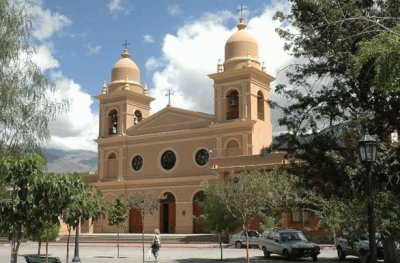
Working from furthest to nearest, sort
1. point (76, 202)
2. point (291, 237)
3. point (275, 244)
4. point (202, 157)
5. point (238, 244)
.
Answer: point (202, 157)
point (238, 244)
point (291, 237)
point (275, 244)
point (76, 202)

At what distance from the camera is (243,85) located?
4391 centimetres

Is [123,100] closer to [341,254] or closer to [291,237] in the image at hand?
[291,237]

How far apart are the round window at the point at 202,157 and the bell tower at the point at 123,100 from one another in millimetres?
9101

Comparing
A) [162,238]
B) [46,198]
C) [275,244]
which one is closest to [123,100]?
[162,238]

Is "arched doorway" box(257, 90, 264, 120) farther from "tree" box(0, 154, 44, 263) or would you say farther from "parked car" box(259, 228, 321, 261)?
"tree" box(0, 154, 44, 263)

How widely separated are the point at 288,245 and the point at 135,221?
25.1 m

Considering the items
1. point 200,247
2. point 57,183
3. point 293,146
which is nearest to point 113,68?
point 200,247

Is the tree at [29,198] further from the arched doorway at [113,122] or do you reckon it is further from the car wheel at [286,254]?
the arched doorway at [113,122]

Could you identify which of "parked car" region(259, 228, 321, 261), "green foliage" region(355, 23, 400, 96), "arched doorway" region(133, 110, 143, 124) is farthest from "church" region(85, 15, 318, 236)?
"green foliage" region(355, 23, 400, 96)

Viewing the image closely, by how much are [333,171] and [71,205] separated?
10.9 metres

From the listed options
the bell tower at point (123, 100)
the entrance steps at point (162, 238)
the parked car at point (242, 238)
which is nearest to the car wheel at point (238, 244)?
the parked car at point (242, 238)

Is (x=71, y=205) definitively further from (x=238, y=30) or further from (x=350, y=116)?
(x=238, y=30)

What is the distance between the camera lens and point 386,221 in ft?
47.1

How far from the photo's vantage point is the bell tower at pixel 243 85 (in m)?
43.6
